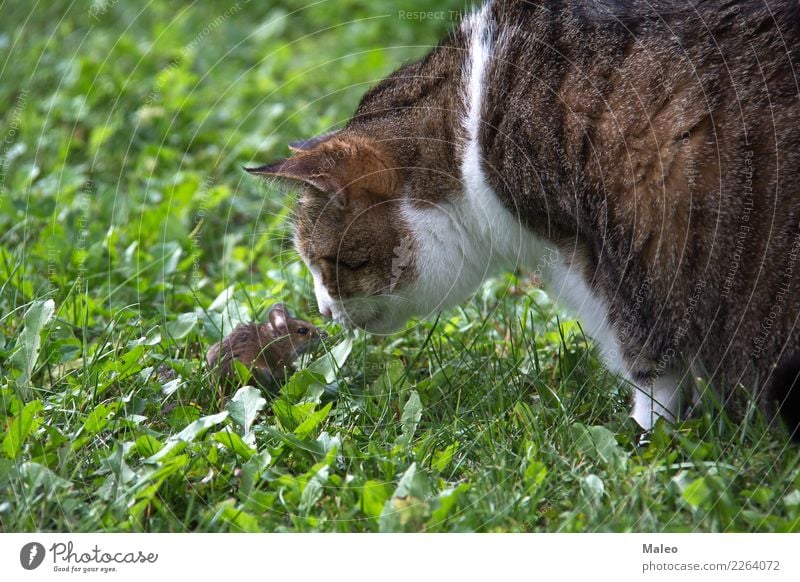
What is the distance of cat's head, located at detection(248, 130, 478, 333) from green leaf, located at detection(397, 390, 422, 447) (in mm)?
A: 455

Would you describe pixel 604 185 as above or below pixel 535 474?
above

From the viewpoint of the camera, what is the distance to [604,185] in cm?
292

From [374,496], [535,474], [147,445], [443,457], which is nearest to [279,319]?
[147,445]

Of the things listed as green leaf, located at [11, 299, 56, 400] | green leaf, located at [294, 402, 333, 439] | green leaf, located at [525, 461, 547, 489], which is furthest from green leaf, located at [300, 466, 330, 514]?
green leaf, located at [11, 299, 56, 400]

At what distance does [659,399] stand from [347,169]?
4.24 ft

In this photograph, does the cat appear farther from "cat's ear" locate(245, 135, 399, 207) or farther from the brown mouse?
the brown mouse

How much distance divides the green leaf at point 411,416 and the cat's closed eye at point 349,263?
520 millimetres

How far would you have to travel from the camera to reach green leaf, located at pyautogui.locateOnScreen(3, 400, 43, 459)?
2686mm

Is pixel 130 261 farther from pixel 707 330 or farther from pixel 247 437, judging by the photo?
pixel 707 330

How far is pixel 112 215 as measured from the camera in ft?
15.2

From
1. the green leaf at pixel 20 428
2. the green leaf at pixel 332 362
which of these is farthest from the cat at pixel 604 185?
the green leaf at pixel 20 428

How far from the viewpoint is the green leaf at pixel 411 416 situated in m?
2.97

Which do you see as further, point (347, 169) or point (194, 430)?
point (347, 169)

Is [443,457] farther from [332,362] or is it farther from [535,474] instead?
[332,362]
